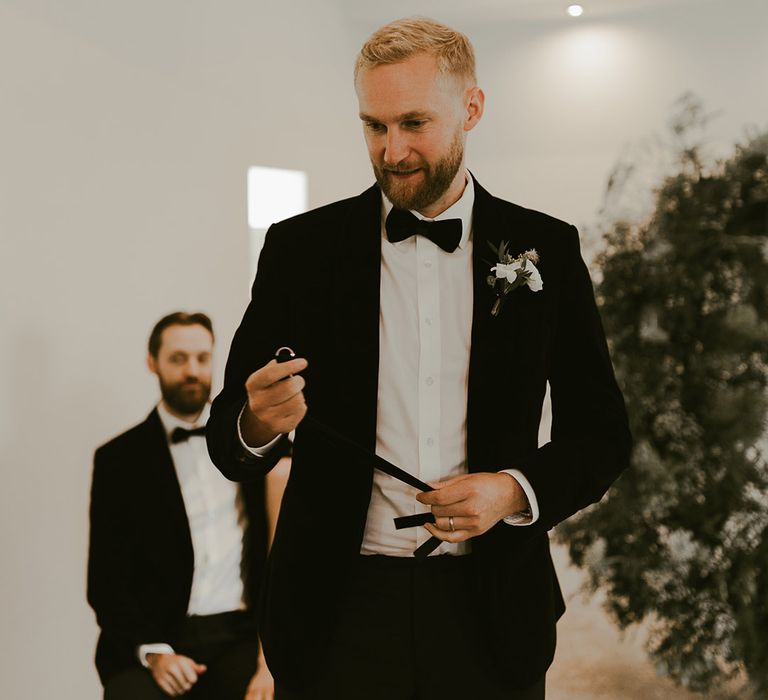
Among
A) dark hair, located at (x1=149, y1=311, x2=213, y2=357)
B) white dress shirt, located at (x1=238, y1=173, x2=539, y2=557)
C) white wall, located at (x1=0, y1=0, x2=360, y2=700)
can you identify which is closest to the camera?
white dress shirt, located at (x1=238, y1=173, x2=539, y2=557)

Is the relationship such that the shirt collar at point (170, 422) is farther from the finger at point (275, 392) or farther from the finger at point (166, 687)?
the finger at point (275, 392)

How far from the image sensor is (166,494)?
8.87 ft

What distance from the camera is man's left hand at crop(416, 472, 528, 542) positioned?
1.26m

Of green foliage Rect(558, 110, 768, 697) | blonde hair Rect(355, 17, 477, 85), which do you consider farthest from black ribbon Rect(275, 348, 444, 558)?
green foliage Rect(558, 110, 768, 697)

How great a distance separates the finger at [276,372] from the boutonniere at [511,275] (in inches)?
15.0

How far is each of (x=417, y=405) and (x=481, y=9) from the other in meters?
3.20

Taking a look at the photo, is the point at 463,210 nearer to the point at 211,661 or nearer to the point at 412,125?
the point at 412,125

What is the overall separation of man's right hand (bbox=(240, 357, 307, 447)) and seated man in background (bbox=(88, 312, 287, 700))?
155 cm

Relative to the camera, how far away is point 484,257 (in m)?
1.47

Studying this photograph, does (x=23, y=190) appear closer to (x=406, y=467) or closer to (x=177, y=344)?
(x=177, y=344)

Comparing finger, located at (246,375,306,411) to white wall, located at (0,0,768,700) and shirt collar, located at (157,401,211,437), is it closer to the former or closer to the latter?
white wall, located at (0,0,768,700)

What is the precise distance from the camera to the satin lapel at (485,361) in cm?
138

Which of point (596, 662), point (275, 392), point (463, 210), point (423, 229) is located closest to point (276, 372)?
point (275, 392)

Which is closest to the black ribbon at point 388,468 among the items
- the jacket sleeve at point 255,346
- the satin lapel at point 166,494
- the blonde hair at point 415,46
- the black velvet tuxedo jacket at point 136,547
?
the jacket sleeve at point 255,346
